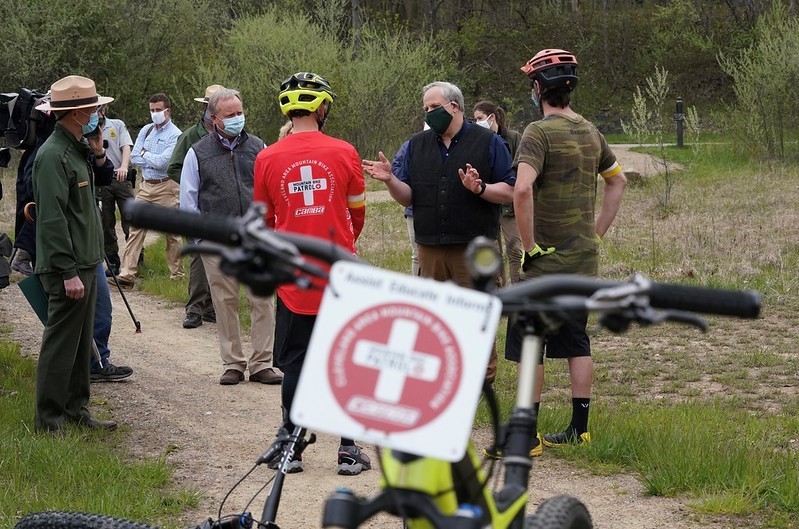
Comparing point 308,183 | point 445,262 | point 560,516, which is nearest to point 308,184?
point 308,183

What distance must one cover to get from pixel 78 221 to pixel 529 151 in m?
2.76

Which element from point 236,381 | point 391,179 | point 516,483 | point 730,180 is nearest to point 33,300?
point 236,381

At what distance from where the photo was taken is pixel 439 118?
21.9ft

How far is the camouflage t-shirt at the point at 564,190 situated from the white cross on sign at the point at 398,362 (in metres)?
4.05

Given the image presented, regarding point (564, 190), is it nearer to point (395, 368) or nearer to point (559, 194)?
point (559, 194)

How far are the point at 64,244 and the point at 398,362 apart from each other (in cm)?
484

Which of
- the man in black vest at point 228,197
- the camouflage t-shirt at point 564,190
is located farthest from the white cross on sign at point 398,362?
the man in black vest at point 228,197

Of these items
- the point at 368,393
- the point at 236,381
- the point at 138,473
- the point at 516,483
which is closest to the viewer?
the point at 368,393

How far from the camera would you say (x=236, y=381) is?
826 centimetres

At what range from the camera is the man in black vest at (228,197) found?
322 inches

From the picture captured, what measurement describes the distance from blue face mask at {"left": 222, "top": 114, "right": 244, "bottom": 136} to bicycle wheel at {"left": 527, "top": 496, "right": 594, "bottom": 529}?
5.75 metres

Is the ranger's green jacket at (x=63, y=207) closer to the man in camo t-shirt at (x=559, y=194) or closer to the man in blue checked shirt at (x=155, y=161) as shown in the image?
the man in camo t-shirt at (x=559, y=194)

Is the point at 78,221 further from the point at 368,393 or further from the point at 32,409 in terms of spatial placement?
the point at 368,393

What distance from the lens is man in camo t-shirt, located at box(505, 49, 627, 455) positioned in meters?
6.06
